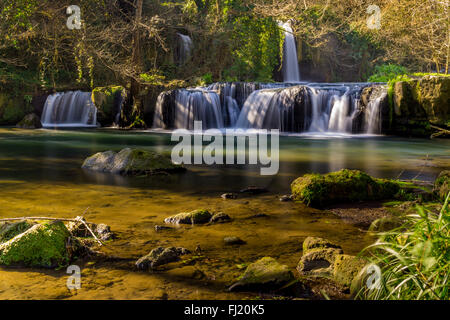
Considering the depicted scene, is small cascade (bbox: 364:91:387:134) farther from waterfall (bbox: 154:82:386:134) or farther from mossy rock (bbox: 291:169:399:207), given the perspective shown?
mossy rock (bbox: 291:169:399:207)

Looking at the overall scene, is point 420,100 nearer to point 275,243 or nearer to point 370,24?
point 370,24

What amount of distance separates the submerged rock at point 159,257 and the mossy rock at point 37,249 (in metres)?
0.62

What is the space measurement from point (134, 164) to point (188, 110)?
1225cm

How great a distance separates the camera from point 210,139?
612 inches

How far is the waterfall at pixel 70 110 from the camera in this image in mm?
23016

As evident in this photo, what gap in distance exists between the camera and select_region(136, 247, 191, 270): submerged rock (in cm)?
355

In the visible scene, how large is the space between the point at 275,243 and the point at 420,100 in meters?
15.0

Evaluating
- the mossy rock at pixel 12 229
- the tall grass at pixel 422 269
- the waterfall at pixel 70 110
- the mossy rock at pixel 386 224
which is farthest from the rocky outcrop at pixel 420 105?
the mossy rock at pixel 12 229

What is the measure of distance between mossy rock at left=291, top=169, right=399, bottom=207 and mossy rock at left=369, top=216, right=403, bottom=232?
1268 millimetres

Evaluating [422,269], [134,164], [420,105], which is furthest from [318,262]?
[420,105]

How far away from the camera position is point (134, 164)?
8.13 m

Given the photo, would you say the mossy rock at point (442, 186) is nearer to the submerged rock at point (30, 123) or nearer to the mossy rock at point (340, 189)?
the mossy rock at point (340, 189)

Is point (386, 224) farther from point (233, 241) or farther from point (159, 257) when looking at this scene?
point (159, 257)
